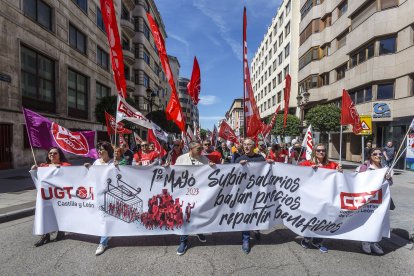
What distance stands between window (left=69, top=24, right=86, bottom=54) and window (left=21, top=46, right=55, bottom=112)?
3.04 metres

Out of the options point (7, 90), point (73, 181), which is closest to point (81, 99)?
point (7, 90)

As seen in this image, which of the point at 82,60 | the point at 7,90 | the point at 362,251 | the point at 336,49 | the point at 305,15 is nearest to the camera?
the point at 362,251

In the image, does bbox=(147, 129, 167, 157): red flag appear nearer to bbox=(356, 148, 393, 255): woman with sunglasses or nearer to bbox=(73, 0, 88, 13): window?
bbox=(356, 148, 393, 255): woman with sunglasses

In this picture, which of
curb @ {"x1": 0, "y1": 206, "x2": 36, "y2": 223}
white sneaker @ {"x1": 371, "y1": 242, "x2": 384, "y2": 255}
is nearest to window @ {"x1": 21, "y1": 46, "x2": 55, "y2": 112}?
curb @ {"x1": 0, "y1": 206, "x2": 36, "y2": 223}

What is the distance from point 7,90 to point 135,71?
22.2 meters

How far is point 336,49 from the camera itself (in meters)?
24.3

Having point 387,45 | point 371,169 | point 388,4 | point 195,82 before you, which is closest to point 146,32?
point 388,4

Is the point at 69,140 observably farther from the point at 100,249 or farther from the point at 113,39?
the point at 113,39

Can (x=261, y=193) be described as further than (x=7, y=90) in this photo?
No

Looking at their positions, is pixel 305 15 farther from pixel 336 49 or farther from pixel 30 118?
pixel 30 118

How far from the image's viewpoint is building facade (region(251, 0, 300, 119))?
114 ft

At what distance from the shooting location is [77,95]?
19.0 meters

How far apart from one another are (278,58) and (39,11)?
34886mm

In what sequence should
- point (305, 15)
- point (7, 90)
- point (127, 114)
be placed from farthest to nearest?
1. point (305, 15)
2. point (7, 90)
3. point (127, 114)
